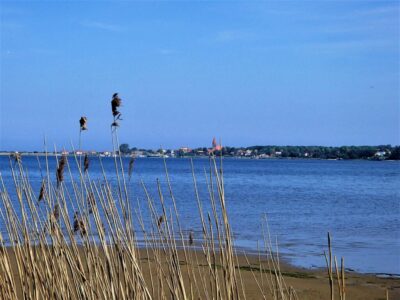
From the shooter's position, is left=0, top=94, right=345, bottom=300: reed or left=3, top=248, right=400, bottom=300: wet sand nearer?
left=0, top=94, right=345, bottom=300: reed

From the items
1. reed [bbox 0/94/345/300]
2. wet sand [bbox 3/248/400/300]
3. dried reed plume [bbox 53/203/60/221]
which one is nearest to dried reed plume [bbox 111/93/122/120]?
reed [bbox 0/94/345/300]

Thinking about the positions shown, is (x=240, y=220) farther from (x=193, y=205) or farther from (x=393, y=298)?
(x=393, y=298)

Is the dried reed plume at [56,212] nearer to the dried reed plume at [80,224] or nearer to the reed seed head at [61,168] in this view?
the dried reed plume at [80,224]

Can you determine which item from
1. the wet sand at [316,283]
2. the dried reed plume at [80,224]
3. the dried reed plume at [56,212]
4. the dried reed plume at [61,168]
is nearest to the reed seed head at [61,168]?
the dried reed plume at [61,168]

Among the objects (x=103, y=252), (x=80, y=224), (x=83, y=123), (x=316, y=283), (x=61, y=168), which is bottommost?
(x=316, y=283)

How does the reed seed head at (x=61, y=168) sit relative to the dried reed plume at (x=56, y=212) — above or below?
above

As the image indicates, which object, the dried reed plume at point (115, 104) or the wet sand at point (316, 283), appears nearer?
the dried reed plume at point (115, 104)

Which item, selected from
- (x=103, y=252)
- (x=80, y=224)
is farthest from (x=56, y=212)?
(x=103, y=252)

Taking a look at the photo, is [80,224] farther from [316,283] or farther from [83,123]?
[316,283]

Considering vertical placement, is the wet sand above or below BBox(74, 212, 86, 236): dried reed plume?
below

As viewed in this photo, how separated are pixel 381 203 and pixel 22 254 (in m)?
22.8

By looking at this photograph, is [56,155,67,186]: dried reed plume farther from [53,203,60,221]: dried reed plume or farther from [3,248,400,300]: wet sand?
[3,248,400,300]: wet sand

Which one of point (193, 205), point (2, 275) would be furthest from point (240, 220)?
point (2, 275)

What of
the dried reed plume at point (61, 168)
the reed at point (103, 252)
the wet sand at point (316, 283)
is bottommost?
the wet sand at point (316, 283)
